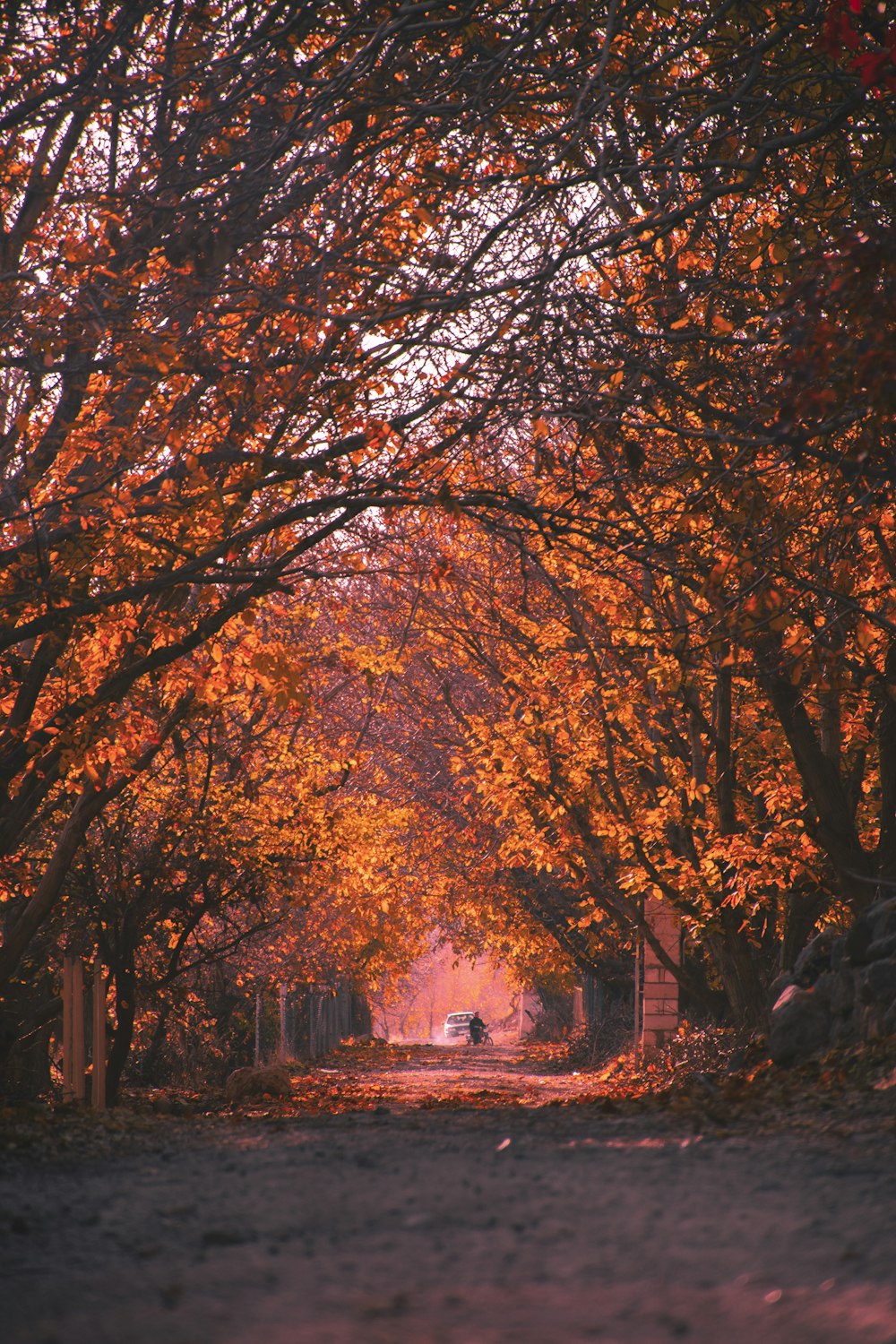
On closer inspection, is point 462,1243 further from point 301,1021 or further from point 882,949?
point 301,1021

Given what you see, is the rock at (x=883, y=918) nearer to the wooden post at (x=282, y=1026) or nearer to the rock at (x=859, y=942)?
the rock at (x=859, y=942)

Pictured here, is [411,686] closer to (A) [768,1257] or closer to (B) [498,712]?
(B) [498,712]

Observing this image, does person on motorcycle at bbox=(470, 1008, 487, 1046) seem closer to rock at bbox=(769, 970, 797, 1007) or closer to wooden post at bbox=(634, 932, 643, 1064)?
wooden post at bbox=(634, 932, 643, 1064)

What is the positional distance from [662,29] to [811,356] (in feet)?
12.8

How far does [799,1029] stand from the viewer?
9.43 metres

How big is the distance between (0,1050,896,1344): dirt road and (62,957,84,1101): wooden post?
3.76m

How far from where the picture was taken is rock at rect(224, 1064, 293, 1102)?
41.8 feet

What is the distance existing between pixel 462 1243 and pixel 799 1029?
6.52 meters

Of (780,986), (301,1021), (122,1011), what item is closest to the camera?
(780,986)

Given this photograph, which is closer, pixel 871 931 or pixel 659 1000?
pixel 871 931

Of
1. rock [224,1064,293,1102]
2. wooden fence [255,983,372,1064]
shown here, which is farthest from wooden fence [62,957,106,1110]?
wooden fence [255,983,372,1064]

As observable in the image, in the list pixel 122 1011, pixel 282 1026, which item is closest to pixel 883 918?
pixel 122 1011

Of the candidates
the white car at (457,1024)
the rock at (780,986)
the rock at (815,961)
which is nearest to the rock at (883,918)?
the rock at (815,961)

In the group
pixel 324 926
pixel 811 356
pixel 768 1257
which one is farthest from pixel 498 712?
pixel 768 1257
